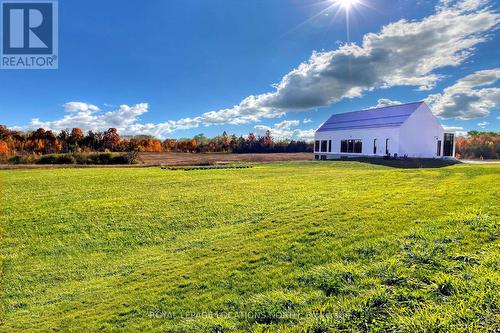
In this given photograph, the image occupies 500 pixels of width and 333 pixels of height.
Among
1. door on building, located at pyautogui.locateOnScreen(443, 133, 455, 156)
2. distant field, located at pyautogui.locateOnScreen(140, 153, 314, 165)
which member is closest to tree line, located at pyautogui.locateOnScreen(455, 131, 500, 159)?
door on building, located at pyautogui.locateOnScreen(443, 133, 455, 156)

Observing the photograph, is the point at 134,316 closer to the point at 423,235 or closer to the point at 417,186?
the point at 423,235

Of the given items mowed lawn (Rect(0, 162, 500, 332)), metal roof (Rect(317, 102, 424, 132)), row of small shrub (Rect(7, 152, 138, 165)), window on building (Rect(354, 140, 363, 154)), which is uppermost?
metal roof (Rect(317, 102, 424, 132))

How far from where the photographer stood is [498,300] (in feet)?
12.2

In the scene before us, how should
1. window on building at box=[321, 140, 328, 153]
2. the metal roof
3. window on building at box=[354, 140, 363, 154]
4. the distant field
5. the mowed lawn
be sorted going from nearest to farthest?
1. the mowed lawn
2. the metal roof
3. the distant field
4. window on building at box=[354, 140, 363, 154]
5. window on building at box=[321, 140, 328, 153]

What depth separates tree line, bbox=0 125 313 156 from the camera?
5172cm

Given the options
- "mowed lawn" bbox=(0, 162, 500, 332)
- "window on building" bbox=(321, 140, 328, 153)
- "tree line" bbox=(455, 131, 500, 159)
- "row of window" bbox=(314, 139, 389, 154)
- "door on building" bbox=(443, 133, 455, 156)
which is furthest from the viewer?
"window on building" bbox=(321, 140, 328, 153)

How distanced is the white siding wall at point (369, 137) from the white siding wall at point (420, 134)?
27.5 inches

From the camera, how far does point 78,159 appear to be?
106ft

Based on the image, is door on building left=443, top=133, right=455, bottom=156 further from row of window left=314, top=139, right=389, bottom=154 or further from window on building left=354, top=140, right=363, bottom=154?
window on building left=354, top=140, right=363, bottom=154

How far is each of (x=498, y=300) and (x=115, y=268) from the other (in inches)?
277

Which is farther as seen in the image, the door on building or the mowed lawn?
the door on building

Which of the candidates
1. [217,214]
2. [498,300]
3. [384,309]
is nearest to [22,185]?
[217,214]

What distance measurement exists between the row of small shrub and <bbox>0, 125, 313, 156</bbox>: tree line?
314 inches

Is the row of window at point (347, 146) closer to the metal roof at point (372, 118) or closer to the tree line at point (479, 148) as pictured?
the metal roof at point (372, 118)
